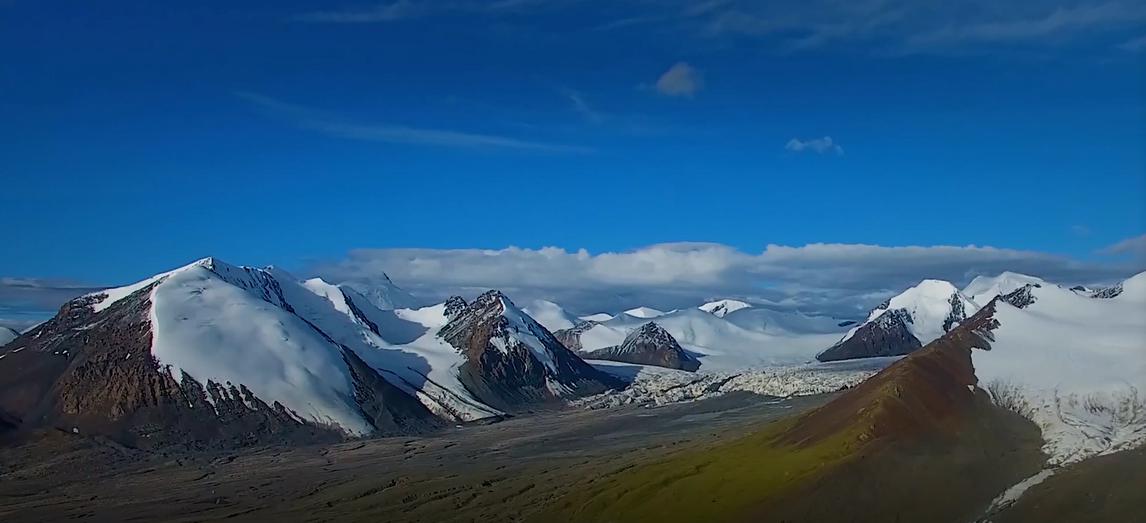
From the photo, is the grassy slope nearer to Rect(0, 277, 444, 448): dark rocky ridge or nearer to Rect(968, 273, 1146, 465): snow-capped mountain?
Rect(968, 273, 1146, 465): snow-capped mountain

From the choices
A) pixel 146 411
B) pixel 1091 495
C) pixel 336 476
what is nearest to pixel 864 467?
pixel 1091 495

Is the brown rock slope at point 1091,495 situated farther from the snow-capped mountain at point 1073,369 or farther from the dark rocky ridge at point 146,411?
the dark rocky ridge at point 146,411

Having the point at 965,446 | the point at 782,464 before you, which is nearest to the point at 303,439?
the point at 782,464

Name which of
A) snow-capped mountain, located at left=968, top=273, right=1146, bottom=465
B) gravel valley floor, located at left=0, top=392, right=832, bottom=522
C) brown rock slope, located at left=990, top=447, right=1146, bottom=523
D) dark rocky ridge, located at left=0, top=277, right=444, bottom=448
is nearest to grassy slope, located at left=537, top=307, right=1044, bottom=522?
snow-capped mountain, located at left=968, top=273, right=1146, bottom=465

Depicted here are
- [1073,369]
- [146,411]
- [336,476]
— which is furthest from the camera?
[146,411]

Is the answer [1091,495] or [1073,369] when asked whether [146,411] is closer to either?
[1073,369]

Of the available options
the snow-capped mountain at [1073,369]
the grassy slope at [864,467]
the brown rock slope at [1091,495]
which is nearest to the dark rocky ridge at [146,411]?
the grassy slope at [864,467]
